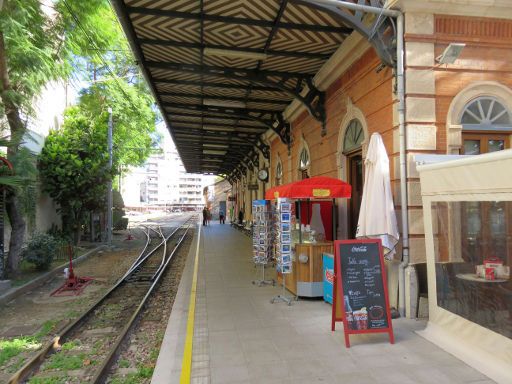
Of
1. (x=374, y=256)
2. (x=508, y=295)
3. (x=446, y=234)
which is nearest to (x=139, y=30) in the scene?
(x=374, y=256)

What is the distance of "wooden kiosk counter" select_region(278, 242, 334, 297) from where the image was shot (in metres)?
7.76

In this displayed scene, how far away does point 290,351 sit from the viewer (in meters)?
5.12

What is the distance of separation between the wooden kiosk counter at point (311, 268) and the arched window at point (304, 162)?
516cm

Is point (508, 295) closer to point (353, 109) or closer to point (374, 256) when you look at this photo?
point (374, 256)

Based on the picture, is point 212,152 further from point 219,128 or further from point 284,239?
point 284,239

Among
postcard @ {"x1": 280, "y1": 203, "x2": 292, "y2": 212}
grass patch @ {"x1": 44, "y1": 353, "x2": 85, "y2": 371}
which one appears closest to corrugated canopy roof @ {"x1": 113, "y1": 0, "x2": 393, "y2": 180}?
postcard @ {"x1": 280, "y1": 203, "x2": 292, "y2": 212}

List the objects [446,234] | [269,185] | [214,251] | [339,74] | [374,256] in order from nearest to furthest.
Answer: [374,256]
[446,234]
[339,74]
[214,251]
[269,185]

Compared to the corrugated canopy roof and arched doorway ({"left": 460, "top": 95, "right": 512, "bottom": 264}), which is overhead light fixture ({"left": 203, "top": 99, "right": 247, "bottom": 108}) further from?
arched doorway ({"left": 460, "top": 95, "right": 512, "bottom": 264})

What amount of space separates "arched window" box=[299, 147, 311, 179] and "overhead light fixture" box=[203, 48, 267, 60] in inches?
160

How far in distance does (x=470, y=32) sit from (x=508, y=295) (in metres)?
4.53

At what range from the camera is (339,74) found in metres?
9.70

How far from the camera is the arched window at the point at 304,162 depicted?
508 inches

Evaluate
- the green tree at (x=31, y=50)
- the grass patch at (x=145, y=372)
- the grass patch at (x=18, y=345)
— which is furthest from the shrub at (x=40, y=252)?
the grass patch at (x=145, y=372)

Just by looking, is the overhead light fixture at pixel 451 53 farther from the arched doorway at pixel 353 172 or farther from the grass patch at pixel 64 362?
the grass patch at pixel 64 362
